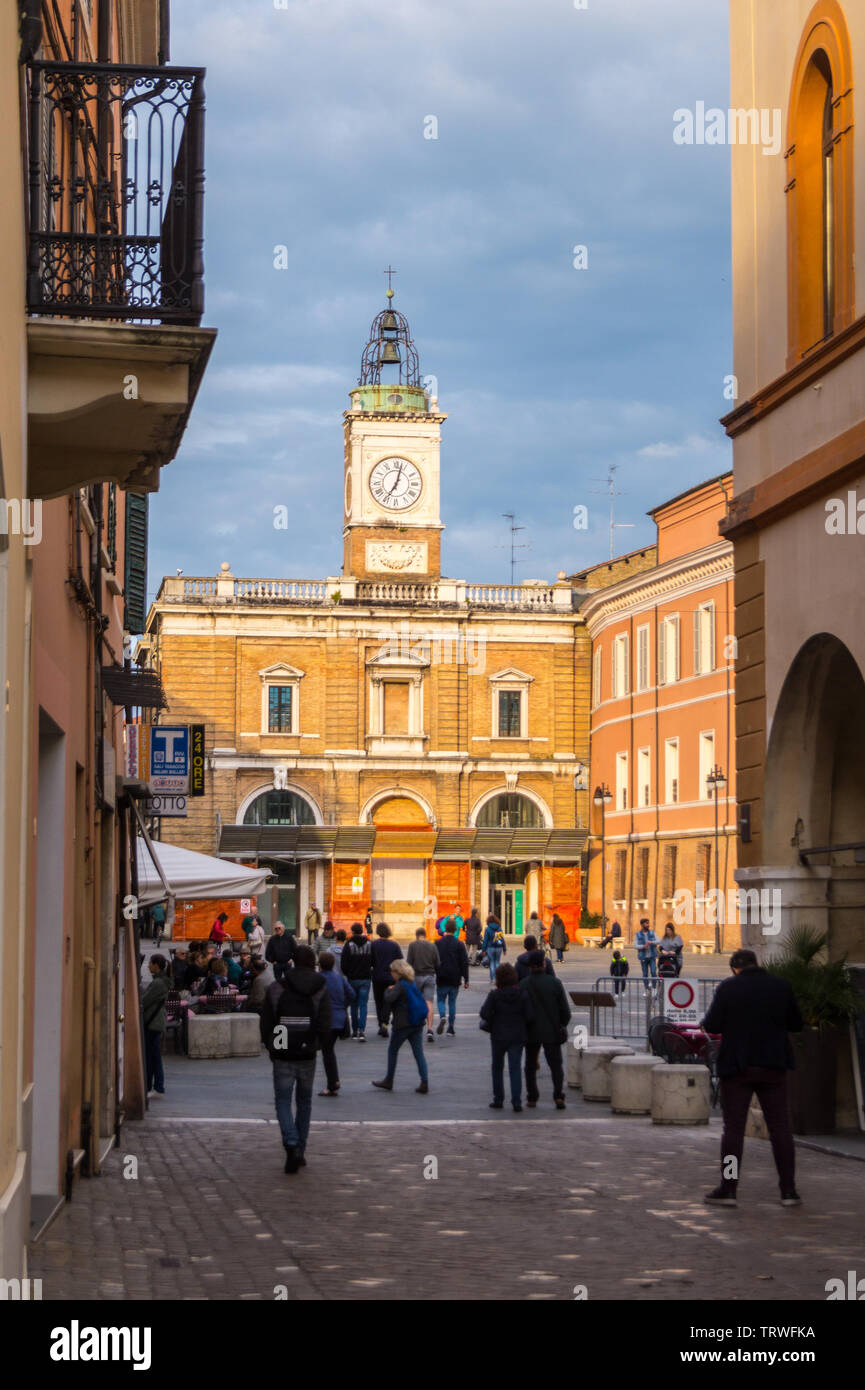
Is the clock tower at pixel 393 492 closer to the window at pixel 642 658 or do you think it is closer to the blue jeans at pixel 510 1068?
the window at pixel 642 658

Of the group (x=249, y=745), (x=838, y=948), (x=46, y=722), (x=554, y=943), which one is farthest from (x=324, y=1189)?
(x=249, y=745)

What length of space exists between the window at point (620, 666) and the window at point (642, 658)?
165 centimetres

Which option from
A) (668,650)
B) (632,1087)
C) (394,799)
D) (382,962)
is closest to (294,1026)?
(632,1087)

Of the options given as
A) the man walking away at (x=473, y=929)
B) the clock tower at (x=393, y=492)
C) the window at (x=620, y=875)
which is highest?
the clock tower at (x=393, y=492)

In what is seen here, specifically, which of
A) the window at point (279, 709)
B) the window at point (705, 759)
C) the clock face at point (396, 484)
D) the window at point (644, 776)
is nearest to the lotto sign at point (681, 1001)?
the window at point (705, 759)

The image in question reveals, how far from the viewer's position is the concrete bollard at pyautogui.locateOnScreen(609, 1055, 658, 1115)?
59.2 feet

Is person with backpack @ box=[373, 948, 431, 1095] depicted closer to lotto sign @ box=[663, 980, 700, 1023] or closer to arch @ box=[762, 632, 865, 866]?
lotto sign @ box=[663, 980, 700, 1023]

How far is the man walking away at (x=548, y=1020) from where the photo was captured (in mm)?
18641

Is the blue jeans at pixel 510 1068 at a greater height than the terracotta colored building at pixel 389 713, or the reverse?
the terracotta colored building at pixel 389 713

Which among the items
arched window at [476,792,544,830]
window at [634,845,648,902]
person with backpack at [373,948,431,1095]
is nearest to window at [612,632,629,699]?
window at [634,845,648,902]

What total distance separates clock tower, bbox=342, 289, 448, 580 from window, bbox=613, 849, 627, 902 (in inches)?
584

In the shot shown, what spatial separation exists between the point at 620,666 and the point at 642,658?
125 inches

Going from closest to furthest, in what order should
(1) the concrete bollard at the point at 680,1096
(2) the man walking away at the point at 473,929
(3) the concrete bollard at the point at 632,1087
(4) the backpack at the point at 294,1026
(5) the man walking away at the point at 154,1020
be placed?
(4) the backpack at the point at 294,1026, (1) the concrete bollard at the point at 680,1096, (3) the concrete bollard at the point at 632,1087, (5) the man walking away at the point at 154,1020, (2) the man walking away at the point at 473,929

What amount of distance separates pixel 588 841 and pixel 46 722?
201ft
